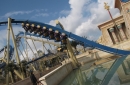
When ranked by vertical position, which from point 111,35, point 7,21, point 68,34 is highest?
point 7,21

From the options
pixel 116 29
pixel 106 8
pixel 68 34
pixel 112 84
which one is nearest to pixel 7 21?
pixel 68 34

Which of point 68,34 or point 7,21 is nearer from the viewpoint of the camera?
point 68,34

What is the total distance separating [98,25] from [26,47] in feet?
64.3

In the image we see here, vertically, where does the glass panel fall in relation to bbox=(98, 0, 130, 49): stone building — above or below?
below

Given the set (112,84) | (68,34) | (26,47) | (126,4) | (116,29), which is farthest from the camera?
(116,29)

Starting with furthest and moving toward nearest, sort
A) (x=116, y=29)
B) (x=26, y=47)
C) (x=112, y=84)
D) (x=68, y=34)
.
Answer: (x=116, y=29) → (x=26, y=47) → (x=68, y=34) → (x=112, y=84)

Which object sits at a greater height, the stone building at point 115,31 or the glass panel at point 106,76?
the stone building at point 115,31

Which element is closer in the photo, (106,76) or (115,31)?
(106,76)

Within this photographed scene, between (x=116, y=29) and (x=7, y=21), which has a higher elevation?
(x=7, y=21)

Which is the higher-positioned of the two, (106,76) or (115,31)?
(115,31)

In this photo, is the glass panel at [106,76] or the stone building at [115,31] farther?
the stone building at [115,31]

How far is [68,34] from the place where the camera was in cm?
2488

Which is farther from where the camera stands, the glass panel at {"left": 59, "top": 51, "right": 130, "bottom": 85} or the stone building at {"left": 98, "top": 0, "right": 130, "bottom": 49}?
the stone building at {"left": 98, "top": 0, "right": 130, "bottom": 49}

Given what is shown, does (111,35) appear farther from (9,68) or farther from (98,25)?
(9,68)
